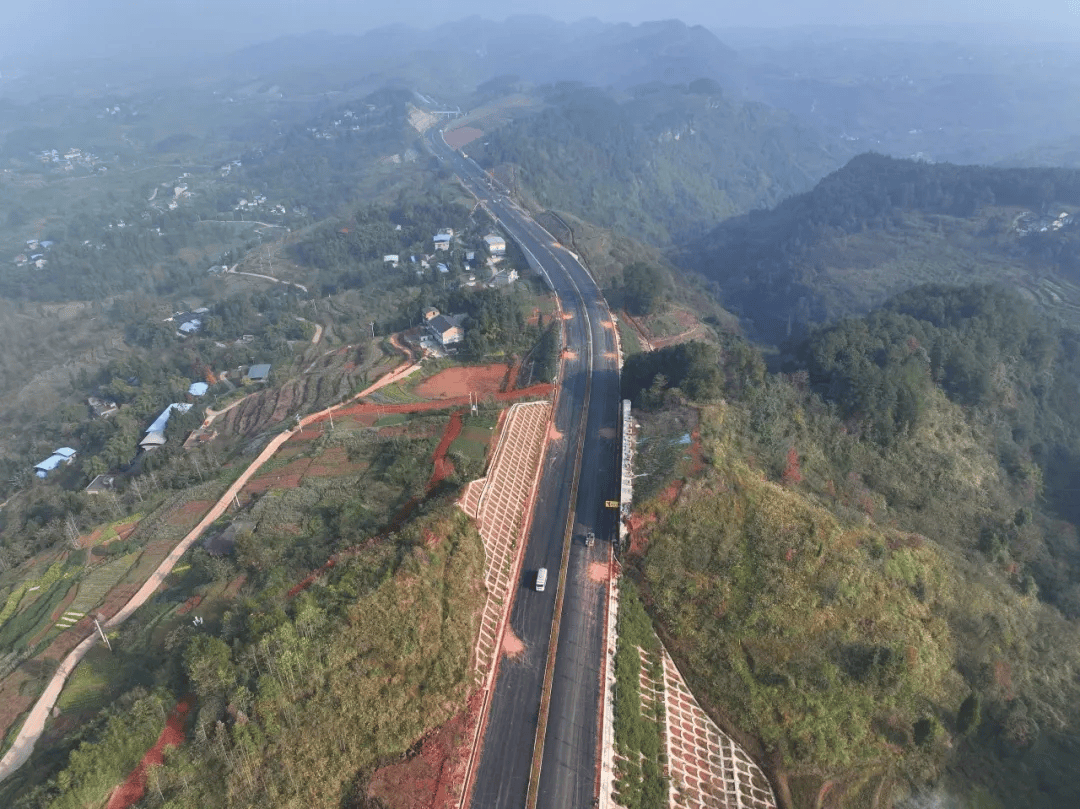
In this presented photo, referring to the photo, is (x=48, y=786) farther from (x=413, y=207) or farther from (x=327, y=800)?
(x=413, y=207)

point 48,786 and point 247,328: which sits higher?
point 48,786

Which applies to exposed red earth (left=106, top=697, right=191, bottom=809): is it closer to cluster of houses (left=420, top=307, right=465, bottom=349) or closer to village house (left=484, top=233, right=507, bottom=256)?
cluster of houses (left=420, top=307, right=465, bottom=349)

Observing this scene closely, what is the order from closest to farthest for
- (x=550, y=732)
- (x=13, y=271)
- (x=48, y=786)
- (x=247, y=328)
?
(x=48, y=786), (x=550, y=732), (x=247, y=328), (x=13, y=271)

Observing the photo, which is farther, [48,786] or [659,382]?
[659,382]

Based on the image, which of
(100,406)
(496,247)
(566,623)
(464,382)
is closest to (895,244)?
(496,247)

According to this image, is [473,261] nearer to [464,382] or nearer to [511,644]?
[464,382]

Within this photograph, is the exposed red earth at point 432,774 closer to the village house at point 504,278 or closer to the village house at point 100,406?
the village house at point 504,278

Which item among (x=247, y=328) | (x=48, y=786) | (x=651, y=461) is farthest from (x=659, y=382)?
(x=247, y=328)
